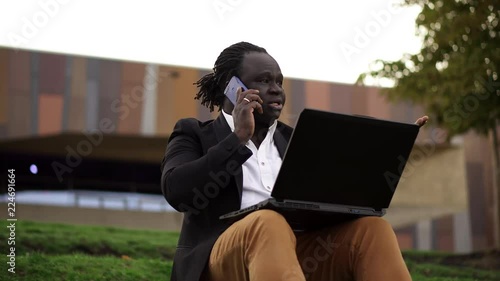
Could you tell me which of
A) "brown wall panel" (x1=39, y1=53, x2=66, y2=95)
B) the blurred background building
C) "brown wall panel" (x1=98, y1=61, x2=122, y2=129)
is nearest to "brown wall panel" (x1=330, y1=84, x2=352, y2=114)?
the blurred background building

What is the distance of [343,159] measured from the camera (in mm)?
2717

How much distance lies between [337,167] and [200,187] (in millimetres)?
560

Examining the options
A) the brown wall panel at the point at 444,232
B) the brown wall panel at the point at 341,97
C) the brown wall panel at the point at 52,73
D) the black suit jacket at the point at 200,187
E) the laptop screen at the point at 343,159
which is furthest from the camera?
the brown wall panel at the point at 444,232

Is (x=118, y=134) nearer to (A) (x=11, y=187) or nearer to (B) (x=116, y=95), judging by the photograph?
(B) (x=116, y=95)

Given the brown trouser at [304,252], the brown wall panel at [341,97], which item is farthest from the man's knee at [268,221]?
the brown wall panel at [341,97]

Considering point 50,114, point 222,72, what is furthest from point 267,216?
point 50,114

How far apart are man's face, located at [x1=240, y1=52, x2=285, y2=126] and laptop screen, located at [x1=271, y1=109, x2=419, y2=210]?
51cm

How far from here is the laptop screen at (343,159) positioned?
2.63 meters

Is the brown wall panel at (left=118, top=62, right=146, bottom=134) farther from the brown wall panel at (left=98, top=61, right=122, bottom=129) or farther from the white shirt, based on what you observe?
the white shirt

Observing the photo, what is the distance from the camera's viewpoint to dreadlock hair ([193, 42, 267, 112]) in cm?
328

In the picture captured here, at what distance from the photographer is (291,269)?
2.45 m

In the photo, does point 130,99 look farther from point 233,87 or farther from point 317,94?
point 233,87

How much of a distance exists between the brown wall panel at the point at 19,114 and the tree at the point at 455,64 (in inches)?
434

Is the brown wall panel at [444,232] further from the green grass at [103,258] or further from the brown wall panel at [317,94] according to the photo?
the green grass at [103,258]
